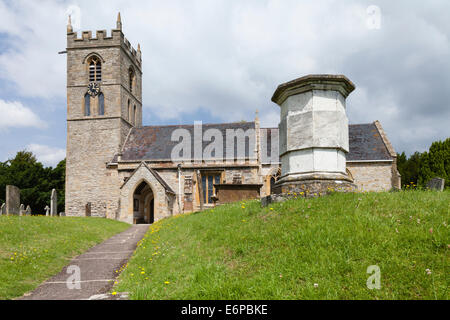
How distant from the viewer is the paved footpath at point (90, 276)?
5.95m

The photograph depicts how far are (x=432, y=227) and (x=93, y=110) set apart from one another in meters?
29.8

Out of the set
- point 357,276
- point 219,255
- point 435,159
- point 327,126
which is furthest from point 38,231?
point 435,159

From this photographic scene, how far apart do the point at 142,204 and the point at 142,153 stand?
4528 mm

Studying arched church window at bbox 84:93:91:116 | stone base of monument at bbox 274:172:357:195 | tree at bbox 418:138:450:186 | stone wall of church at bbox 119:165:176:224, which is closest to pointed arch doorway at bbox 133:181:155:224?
stone wall of church at bbox 119:165:176:224

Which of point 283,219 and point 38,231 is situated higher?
point 283,219

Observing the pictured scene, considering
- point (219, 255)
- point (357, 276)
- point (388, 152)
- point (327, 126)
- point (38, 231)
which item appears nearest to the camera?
point (357, 276)

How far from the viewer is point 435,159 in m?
26.0

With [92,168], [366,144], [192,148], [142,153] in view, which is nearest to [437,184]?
[366,144]

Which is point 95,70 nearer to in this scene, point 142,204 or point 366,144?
point 142,204

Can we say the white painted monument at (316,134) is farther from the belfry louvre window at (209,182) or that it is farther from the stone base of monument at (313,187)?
the belfry louvre window at (209,182)

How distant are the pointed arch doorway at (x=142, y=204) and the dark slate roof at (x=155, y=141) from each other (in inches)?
108

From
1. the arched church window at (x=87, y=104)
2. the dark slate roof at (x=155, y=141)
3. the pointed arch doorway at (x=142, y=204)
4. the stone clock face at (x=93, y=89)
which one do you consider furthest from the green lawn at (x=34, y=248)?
the stone clock face at (x=93, y=89)

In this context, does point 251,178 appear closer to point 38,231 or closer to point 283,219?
point 38,231

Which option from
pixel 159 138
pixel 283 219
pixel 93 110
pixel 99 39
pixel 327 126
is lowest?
pixel 283 219
